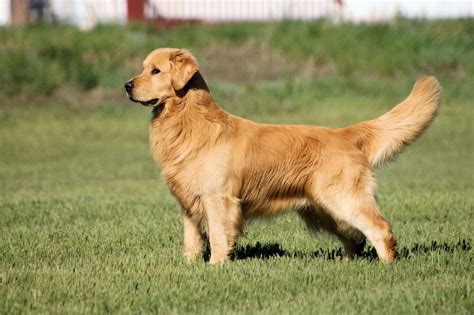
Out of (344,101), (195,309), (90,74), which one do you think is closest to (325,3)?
(344,101)

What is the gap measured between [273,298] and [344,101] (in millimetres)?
16964

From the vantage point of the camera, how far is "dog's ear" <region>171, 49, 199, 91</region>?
7984 millimetres

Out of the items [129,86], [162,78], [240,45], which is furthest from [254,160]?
[240,45]

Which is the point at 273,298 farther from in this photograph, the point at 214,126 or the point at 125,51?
the point at 125,51

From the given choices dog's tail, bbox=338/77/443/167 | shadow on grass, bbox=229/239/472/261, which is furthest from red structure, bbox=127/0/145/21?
dog's tail, bbox=338/77/443/167

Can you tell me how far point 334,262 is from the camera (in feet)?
25.5

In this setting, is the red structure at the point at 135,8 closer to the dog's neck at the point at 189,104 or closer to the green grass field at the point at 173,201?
the green grass field at the point at 173,201

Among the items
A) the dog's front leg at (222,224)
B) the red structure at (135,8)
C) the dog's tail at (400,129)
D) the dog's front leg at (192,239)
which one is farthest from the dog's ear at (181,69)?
the red structure at (135,8)

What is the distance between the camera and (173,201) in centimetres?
1241

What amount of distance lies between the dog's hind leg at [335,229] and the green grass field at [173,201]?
240 mm

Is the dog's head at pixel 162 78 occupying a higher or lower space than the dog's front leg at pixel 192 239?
higher

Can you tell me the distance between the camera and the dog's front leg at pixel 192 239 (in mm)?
8188

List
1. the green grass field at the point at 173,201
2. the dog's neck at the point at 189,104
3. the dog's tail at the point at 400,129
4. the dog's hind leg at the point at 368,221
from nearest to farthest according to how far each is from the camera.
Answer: the green grass field at the point at 173,201
the dog's hind leg at the point at 368,221
the dog's neck at the point at 189,104
the dog's tail at the point at 400,129

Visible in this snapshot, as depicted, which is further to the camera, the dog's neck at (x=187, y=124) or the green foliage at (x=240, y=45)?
the green foliage at (x=240, y=45)
